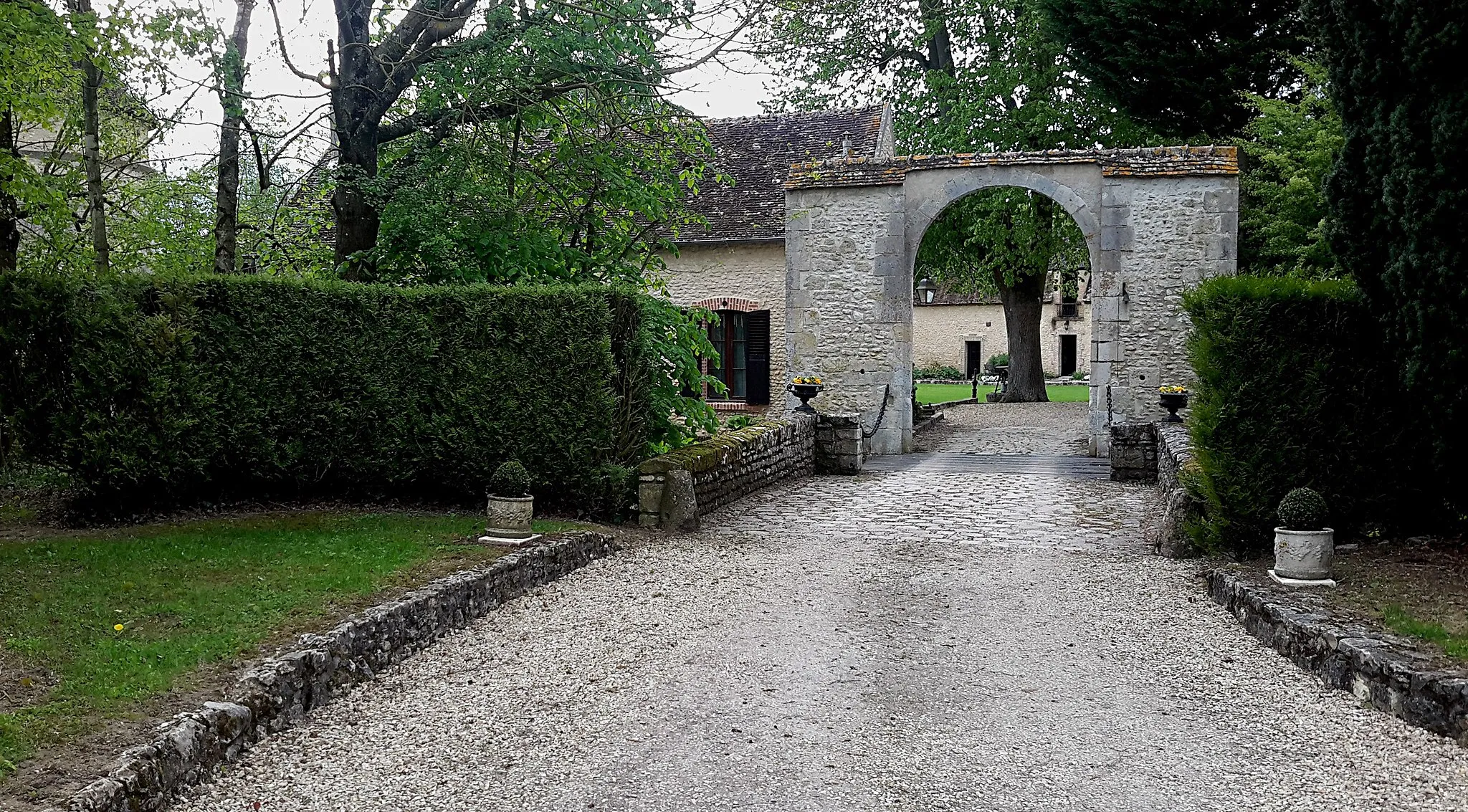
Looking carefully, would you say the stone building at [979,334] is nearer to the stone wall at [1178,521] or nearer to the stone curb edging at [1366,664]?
the stone wall at [1178,521]

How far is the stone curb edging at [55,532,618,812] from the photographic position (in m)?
3.52

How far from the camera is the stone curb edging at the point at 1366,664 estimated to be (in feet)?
14.0

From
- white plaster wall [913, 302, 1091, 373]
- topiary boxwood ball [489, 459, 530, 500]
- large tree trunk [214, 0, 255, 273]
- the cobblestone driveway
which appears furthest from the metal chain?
white plaster wall [913, 302, 1091, 373]

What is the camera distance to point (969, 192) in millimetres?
15000

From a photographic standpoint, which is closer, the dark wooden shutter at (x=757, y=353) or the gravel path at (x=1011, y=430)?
the gravel path at (x=1011, y=430)

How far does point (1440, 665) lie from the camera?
457 cm

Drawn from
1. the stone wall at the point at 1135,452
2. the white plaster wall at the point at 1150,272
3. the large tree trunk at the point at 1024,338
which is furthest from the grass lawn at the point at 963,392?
the stone wall at the point at 1135,452

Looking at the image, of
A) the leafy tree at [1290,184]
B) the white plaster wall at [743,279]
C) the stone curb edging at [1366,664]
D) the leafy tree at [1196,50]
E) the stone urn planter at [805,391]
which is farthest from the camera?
the white plaster wall at [743,279]

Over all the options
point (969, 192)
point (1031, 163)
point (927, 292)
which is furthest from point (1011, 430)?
point (927, 292)

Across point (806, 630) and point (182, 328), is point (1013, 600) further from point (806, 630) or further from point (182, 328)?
point (182, 328)

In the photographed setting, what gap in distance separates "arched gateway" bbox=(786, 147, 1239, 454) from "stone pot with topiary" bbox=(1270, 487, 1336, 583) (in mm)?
7987

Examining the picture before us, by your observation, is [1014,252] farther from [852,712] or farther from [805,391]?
[852,712]

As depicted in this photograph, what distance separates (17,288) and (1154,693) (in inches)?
307

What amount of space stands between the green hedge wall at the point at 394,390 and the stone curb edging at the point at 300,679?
65.3 inches
